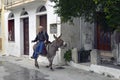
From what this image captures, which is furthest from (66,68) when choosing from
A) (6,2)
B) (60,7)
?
(6,2)

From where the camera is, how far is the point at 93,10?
455 inches

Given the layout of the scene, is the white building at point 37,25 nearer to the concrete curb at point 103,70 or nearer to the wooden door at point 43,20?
the wooden door at point 43,20

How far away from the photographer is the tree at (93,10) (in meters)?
9.71

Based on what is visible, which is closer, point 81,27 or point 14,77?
point 14,77

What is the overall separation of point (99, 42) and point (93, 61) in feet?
10.6

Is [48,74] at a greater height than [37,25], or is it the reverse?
[37,25]

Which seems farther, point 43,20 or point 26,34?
point 26,34

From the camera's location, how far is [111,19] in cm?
1022

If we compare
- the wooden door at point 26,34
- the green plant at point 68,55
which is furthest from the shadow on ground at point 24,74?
the wooden door at point 26,34

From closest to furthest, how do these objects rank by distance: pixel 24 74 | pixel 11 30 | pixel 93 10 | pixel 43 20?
pixel 93 10
pixel 24 74
pixel 43 20
pixel 11 30

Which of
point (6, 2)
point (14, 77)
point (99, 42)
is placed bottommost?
point (14, 77)

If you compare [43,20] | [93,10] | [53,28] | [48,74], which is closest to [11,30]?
[43,20]

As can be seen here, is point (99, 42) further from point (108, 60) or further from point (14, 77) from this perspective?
point (14, 77)

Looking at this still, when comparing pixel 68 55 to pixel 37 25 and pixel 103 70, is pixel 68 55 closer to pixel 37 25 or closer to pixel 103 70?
pixel 103 70
